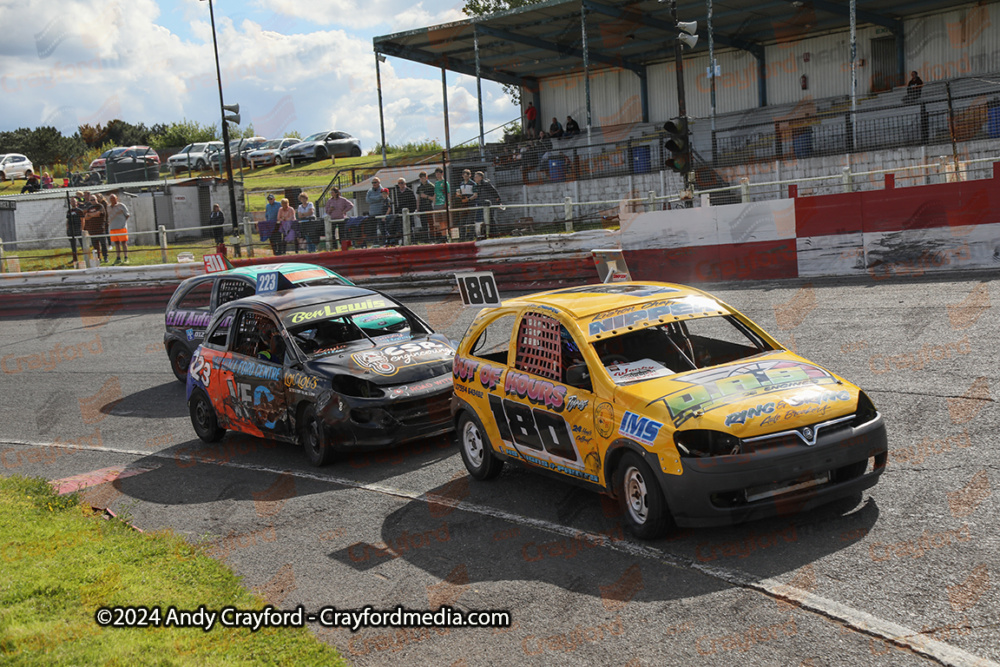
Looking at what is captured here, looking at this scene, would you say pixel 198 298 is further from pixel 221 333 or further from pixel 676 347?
pixel 676 347

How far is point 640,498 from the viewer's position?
20.0ft

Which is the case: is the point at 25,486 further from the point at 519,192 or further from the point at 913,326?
the point at 519,192

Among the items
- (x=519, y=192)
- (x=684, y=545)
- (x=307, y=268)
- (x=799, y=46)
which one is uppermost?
(x=799, y=46)

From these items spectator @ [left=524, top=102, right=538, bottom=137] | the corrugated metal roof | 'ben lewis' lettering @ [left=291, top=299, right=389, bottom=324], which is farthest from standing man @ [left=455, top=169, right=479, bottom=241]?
spectator @ [left=524, top=102, right=538, bottom=137]

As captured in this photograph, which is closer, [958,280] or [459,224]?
[958,280]

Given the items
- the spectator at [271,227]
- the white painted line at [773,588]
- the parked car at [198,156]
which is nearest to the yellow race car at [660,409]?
the white painted line at [773,588]

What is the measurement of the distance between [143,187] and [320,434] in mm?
32363

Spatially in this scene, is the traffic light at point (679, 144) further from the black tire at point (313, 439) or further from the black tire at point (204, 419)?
the black tire at point (313, 439)

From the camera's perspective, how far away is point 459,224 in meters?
21.3

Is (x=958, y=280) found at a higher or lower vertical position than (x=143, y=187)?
lower

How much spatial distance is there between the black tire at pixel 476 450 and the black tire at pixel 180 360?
7253 mm

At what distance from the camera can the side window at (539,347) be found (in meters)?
6.99

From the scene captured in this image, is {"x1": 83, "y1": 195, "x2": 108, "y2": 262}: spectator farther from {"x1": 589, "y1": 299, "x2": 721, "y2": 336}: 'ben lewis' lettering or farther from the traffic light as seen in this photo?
{"x1": 589, "y1": 299, "x2": 721, "y2": 336}: 'ben lewis' lettering

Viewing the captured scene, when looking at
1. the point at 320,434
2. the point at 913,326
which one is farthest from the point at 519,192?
the point at 320,434
